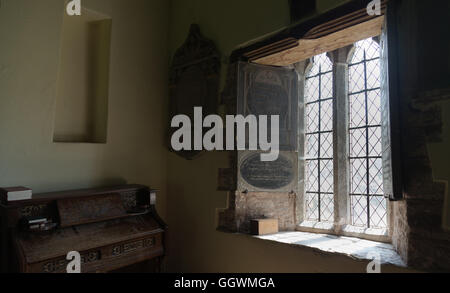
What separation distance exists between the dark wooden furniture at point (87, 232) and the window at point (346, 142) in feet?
5.19

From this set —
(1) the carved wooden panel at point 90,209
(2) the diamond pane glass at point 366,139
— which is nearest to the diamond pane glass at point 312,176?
(2) the diamond pane glass at point 366,139

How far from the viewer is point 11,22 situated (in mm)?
2439

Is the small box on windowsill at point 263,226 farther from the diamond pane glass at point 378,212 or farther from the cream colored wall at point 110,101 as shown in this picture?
the cream colored wall at point 110,101

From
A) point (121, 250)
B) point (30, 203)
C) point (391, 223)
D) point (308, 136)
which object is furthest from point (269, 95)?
point (30, 203)

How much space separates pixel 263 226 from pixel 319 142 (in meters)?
1.02

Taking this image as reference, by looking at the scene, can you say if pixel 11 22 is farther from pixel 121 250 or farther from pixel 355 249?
pixel 355 249

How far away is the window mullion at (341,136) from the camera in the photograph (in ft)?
9.07

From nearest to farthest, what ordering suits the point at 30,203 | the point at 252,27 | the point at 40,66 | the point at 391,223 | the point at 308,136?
the point at 30,203 < the point at 391,223 < the point at 40,66 < the point at 252,27 < the point at 308,136

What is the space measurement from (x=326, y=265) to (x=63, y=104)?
112 inches

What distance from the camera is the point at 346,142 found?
2.84m

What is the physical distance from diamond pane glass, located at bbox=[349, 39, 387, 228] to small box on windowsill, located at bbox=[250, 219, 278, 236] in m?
0.72

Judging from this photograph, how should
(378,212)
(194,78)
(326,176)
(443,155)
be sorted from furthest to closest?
1. (194,78)
2. (326,176)
3. (378,212)
4. (443,155)

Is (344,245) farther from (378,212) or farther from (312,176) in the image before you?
(312,176)

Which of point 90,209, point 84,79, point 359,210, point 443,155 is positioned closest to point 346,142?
point 359,210
